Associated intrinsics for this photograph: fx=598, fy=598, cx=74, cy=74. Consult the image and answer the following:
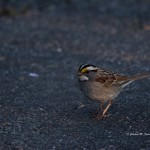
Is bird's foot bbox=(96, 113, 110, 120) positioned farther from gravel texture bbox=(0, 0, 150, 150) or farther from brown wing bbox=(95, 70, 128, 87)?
brown wing bbox=(95, 70, 128, 87)

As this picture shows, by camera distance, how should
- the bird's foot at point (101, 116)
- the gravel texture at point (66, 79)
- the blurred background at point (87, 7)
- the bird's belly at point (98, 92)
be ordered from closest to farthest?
the gravel texture at point (66, 79), the bird's belly at point (98, 92), the bird's foot at point (101, 116), the blurred background at point (87, 7)

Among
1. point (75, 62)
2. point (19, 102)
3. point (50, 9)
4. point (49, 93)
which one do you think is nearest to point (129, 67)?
point (75, 62)

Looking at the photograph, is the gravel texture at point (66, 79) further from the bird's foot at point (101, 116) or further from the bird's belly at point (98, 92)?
the bird's belly at point (98, 92)

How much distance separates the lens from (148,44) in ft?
48.0

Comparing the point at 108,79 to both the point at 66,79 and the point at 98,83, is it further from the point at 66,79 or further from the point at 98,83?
the point at 66,79

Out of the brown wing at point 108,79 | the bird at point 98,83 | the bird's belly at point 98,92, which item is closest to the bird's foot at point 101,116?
the bird at point 98,83

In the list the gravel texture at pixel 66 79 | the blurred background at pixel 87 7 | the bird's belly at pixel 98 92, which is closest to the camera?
the gravel texture at pixel 66 79

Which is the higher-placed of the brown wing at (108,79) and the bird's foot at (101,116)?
the brown wing at (108,79)

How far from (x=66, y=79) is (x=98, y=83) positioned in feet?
9.92

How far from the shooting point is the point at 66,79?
11367mm

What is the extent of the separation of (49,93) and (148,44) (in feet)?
16.7

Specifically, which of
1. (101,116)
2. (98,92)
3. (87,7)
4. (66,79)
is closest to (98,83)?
(98,92)

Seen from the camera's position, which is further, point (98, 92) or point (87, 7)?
point (87, 7)

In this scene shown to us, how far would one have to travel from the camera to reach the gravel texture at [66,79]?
7.58m
